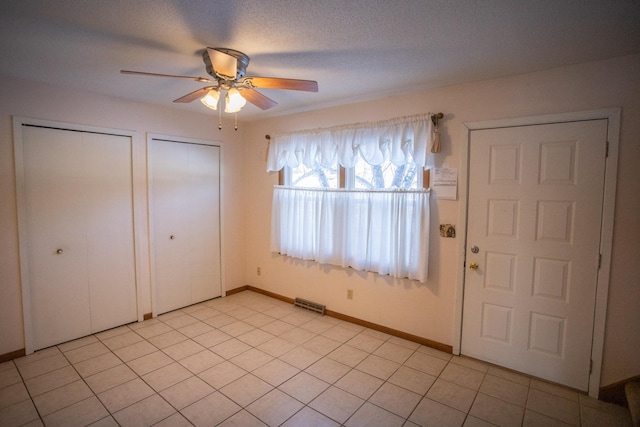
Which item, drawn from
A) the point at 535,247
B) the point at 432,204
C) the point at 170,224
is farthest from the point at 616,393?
the point at 170,224

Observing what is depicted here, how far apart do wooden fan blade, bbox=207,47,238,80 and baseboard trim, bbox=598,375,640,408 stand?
3434 millimetres

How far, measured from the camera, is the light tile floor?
205cm

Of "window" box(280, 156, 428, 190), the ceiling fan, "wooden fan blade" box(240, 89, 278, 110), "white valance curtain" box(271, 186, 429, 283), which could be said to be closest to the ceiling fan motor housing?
the ceiling fan

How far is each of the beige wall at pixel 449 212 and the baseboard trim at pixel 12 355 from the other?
2.46 m

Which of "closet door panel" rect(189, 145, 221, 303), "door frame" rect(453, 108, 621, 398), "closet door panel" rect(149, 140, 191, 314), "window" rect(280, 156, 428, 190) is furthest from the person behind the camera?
"closet door panel" rect(189, 145, 221, 303)

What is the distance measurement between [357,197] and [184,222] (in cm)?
218

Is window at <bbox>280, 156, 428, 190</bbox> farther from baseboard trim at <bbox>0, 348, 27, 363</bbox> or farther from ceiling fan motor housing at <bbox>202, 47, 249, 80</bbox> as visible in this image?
baseboard trim at <bbox>0, 348, 27, 363</bbox>

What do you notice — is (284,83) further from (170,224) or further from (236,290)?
(236,290)

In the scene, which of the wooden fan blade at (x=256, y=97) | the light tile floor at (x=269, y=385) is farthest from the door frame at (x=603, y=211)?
the wooden fan blade at (x=256, y=97)

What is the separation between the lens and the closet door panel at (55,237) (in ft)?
9.11

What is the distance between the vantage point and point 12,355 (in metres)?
2.69

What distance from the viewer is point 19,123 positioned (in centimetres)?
266

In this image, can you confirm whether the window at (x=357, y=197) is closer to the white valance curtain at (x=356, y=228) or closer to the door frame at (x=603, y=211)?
the white valance curtain at (x=356, y=228)

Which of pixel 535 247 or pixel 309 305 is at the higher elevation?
pixel 535 247
